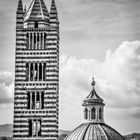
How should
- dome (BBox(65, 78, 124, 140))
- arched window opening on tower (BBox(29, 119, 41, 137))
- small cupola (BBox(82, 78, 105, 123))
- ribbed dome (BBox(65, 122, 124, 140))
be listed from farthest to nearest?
small cupola (BBox(82, 78, 105, 123))
dome (BBox(65, 78, 124, 140))
ribbed dome (BBox(65, 122, 124, 140))
arched window opening on tower (BBox(29, 119, 41, 137))

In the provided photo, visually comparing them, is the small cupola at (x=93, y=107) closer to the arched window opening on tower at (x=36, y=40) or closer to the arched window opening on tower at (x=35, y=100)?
the arched window opening on tower at (x=35, y=100)

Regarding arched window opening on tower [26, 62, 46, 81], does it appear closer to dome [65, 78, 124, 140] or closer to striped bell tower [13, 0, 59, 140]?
striped bell tower [13, 0, 59, 140]

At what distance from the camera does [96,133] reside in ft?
216

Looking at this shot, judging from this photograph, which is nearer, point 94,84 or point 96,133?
point 96,133

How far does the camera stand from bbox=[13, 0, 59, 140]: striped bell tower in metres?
65.0

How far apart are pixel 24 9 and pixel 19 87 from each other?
8.39 m

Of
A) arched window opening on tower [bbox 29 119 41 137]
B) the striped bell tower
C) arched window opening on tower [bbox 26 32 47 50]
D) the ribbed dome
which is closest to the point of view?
the striped bell tower

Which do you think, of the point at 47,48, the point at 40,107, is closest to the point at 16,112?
the point at 40,107

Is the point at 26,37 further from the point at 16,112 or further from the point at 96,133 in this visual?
the point at 96,133

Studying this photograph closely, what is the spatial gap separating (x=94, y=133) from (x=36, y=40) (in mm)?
10885

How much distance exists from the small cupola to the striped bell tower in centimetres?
458

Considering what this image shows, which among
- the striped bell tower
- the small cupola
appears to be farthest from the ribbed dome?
the striped bell tower

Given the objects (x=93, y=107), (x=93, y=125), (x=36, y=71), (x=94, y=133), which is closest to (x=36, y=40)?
(x=36, y=71)

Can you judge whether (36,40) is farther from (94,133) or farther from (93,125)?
(94,133)
